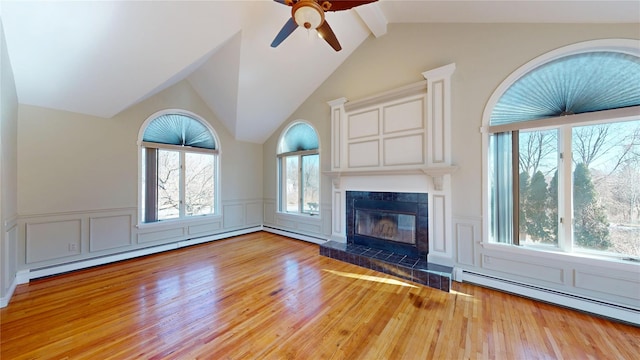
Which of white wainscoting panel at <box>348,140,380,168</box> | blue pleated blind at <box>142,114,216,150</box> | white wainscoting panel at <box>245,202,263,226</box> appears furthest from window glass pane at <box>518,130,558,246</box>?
blue pleated blind at <box>142,114,216,150</box>

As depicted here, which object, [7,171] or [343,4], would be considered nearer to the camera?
[343,4]

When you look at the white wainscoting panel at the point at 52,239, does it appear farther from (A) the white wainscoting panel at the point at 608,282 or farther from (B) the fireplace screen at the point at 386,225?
(A) the white wainscoting panel at the point at 608,282

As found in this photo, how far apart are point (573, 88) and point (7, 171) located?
630cm

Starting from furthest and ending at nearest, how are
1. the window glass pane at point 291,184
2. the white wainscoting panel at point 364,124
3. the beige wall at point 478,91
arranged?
the window glass pane at point 291,184
the white wainscoting panel at point 364,124
the beige wall at point 478,91

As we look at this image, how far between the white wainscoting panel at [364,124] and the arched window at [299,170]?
37.6 inches

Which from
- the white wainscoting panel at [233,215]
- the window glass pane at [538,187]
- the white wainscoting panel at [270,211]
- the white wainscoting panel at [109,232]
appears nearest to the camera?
the window glass pane at [538,187]

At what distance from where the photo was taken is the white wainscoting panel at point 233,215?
17.3ft

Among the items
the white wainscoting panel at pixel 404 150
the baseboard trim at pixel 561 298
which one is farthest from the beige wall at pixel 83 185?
the baseboard trim at pixel 561 298

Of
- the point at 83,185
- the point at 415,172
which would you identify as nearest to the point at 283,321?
the point at 415,172

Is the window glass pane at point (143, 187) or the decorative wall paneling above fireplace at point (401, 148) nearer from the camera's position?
the decorative wall paneling above fireplace at point (401, 148)

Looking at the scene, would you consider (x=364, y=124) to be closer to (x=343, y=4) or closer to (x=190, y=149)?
(x=343, y=4)

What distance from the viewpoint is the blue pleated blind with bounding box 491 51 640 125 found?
2254 millimetres

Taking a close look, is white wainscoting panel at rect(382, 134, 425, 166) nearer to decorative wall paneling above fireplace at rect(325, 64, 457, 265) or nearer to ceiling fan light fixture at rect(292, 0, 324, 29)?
decorative wall paneling above fireplace at rect(325, 64, 457, 265)

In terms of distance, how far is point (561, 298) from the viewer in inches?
96.8
